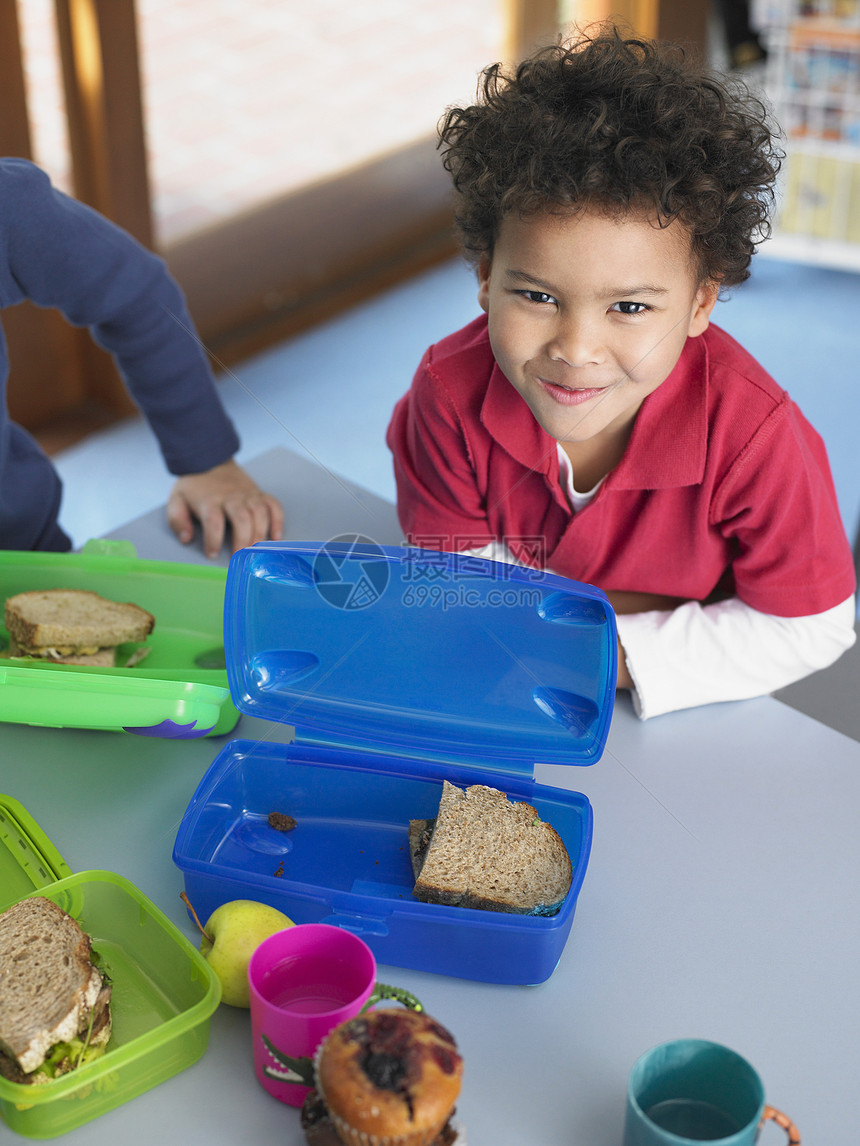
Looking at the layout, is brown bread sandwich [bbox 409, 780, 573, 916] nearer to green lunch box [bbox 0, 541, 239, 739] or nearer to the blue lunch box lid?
A: the blue lunch box lid

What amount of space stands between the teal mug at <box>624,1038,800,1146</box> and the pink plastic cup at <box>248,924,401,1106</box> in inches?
5.7

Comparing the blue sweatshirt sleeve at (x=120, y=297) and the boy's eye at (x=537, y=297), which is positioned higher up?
the boy's eye at (x=537, y=297)

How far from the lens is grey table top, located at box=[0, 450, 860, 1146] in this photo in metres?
0.68

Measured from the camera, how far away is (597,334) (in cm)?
86

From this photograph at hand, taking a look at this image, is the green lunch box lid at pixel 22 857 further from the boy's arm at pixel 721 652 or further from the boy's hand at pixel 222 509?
the boy's arm at pixel 721 652

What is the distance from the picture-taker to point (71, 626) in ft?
3.24

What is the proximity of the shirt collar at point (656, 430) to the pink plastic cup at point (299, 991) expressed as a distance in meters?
0.48

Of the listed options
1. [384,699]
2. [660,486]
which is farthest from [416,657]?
[660,486]

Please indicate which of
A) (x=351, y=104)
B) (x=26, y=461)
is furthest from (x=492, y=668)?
(x=351, y=104)

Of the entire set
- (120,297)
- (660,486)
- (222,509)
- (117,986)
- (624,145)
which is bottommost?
(117,986)

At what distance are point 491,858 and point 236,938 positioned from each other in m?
0.18

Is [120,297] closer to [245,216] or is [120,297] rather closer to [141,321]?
[141,321]

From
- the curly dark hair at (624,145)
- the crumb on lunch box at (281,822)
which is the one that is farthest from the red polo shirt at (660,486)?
the crumb on lunch box at (281,822)

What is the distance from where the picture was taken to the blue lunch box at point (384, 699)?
2.73 ft
